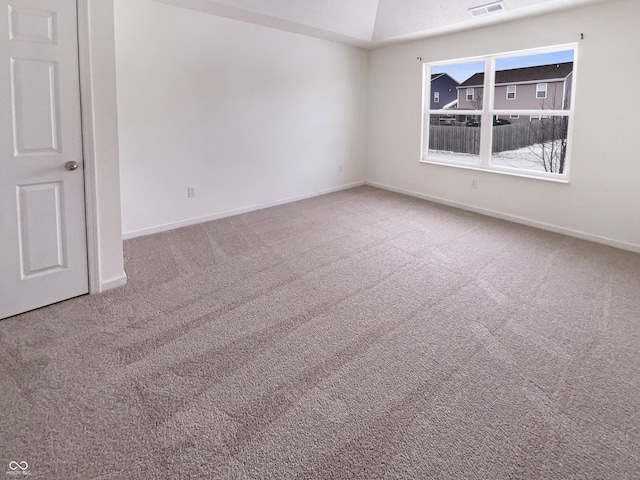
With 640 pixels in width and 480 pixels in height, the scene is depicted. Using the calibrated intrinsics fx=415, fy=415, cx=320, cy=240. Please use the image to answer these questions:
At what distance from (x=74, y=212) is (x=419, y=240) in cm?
300

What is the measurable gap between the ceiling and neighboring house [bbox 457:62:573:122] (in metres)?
0.59

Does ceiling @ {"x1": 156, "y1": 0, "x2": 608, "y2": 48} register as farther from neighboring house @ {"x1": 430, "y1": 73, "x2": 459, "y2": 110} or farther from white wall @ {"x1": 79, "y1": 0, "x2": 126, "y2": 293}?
white wall @ {"x1": 79, "y1": 0, "x2": 126, "y2": 293}

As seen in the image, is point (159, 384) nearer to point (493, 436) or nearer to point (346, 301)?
point (346, 301)

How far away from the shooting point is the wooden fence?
462 cm

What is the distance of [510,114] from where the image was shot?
4.91 metres

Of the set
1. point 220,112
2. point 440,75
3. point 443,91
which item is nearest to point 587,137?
point 443,91

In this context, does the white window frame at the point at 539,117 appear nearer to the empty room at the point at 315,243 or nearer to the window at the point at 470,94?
the empty room at the point at 315,243

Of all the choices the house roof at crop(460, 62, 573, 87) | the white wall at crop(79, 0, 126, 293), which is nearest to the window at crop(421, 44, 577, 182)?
the house roof at crop(460, 62, 573, 87)

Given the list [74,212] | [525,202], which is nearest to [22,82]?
[74,212]

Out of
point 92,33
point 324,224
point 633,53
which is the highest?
point 633,53

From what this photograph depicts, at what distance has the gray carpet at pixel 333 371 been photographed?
1586 millimetres

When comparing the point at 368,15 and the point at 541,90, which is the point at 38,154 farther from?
the point at 541,90

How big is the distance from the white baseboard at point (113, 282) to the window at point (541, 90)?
4601 millimetres

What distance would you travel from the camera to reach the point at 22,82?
241 cm
